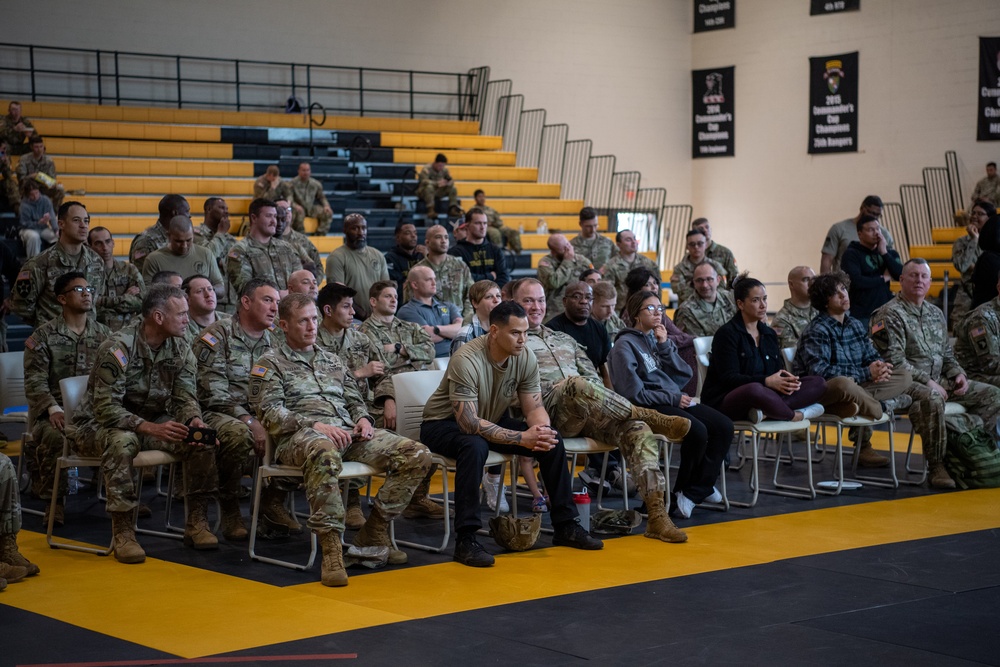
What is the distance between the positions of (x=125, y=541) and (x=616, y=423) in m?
2.66

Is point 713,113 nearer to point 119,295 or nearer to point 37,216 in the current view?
point 37,216

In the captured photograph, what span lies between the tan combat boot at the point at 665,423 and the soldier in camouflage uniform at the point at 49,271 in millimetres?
4000

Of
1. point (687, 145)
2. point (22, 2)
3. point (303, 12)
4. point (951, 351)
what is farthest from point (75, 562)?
point (687, 145)

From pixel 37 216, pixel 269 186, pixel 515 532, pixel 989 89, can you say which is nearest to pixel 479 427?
pixel 515 532

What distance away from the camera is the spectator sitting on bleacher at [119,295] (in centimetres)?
863

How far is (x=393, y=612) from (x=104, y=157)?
41.5ft

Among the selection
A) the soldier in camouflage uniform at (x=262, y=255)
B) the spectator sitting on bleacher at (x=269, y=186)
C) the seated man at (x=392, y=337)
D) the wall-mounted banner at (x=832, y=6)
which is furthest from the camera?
the wall-mounted banner at (x=832, y=6)

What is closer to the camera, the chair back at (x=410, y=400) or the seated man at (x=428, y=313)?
the chair back at (x=410, y=400)

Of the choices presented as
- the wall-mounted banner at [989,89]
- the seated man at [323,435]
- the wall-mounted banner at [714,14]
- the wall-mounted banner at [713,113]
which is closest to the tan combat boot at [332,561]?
the seated man at [323,435]

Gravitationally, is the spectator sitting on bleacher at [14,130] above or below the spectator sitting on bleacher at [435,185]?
above

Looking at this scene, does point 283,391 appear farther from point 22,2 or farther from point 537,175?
point 537,175

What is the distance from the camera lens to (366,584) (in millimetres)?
5527

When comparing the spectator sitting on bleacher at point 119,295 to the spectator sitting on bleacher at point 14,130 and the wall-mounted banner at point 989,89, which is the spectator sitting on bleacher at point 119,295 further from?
the wall-mounted banner at point 989,89

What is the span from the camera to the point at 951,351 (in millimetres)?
8438
